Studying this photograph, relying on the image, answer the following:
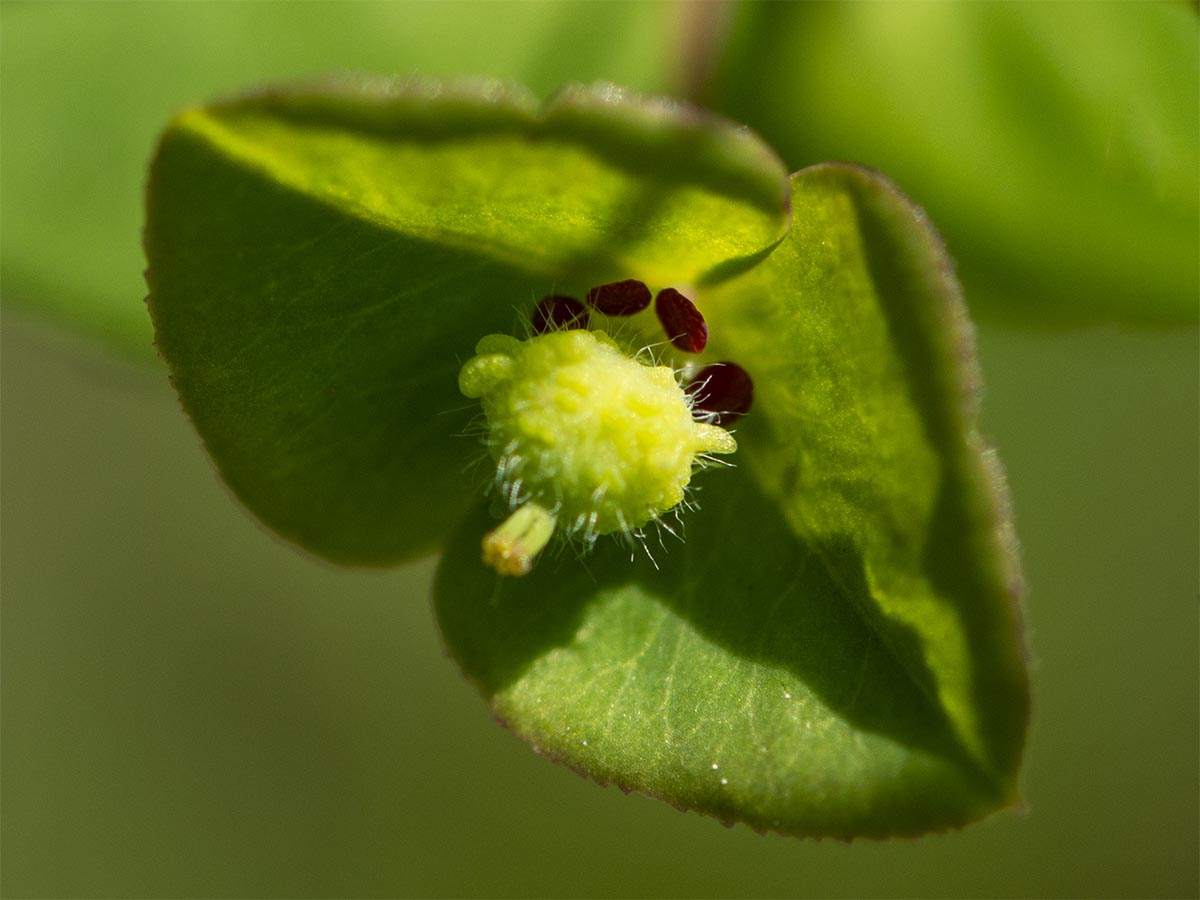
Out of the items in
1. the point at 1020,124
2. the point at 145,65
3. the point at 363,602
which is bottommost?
the point at 363,602

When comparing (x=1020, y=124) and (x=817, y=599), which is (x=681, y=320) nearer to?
(x=817, y=599)

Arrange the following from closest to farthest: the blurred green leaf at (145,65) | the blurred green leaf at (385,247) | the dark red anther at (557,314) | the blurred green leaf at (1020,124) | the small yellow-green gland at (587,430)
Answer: the blurred green leaf at (385,247) < the small yellow-green gland at (587,430) < the dark red anther at (557,314) < the blurred green leaf at (1020,124) < the blurred green leaf at (145,65)

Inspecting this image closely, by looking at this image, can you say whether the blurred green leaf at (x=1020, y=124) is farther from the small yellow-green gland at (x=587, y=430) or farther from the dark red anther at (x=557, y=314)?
the small yellow-green gland at (x=587, y=430)

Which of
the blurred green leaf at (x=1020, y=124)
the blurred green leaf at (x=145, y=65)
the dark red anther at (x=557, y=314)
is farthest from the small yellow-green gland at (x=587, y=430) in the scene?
the blurred green leaf at (x=145, y=65)

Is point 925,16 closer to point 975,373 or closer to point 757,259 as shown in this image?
point 757,259

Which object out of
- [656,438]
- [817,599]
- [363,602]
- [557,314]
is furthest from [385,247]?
[363,602]

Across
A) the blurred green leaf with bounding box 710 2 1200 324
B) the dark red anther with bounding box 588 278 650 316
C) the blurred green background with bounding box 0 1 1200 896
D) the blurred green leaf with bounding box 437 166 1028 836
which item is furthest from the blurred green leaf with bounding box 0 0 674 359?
the blurred green leaf with bounding box 437 166 1028 836

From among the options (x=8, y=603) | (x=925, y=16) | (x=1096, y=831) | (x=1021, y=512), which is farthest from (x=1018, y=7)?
(x=8, y=603)
